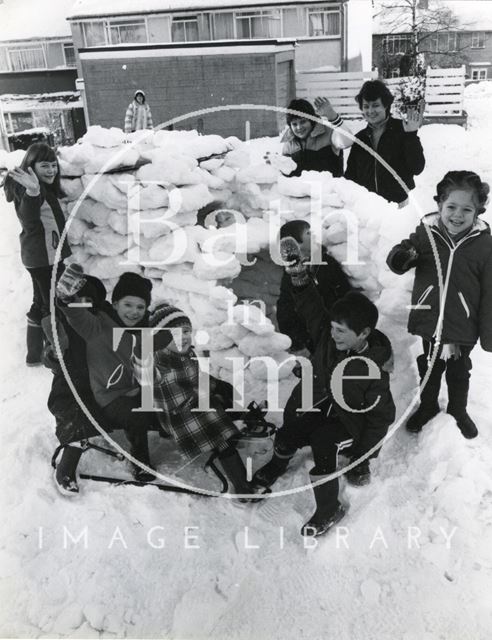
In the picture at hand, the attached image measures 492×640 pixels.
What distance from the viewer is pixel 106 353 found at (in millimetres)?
2328

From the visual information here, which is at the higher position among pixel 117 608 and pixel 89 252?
pixel 89 252

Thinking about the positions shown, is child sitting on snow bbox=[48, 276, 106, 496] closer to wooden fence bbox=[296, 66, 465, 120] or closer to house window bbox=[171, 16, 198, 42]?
house window bbox=[171, 16, 198, 42]

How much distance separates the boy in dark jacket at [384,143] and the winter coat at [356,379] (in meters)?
0.87

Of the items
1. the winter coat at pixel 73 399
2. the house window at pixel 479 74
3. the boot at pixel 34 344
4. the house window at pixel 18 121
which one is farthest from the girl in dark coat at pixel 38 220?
the house window at pixel 479 74

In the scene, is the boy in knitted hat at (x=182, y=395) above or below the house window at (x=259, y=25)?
below

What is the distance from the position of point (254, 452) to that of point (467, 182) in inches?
57.5

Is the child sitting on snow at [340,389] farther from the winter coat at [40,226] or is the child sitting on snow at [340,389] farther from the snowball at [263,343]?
the winter coat at [40,226]

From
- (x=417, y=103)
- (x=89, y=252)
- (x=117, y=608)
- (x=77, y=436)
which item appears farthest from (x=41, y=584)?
(x=417, y=103)

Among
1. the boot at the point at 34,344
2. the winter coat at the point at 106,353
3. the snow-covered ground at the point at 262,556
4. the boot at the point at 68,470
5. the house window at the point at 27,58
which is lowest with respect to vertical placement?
the snow-covered ground at the point at 262,556

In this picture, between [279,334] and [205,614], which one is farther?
[279,334]

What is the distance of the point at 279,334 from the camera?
3.05 metres

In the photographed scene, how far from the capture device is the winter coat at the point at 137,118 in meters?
3.15

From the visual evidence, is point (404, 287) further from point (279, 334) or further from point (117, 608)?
point (117, 608)

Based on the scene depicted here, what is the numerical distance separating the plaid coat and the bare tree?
5.55 feet
